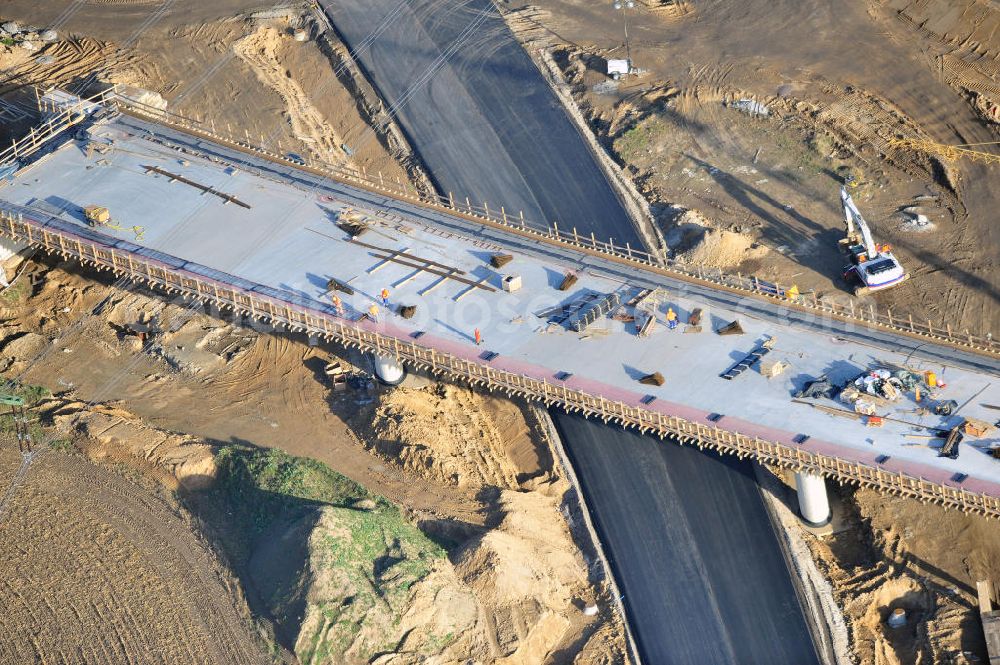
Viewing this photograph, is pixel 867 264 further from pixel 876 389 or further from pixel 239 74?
pixel 239 74

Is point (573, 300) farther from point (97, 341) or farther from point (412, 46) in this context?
point (412, 46)

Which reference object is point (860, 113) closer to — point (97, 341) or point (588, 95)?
point (588, 95)

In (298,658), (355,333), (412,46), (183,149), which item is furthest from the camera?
(412,46)

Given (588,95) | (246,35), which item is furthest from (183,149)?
(588,95)

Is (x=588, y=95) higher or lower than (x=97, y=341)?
lower

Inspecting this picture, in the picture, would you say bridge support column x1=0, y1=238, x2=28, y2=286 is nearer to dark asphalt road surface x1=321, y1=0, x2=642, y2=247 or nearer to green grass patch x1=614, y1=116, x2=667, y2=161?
dark asphalt road surface x1=321, y1=0, x2=642, y2=247

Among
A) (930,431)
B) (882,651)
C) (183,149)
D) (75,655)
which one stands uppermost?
(183,149)

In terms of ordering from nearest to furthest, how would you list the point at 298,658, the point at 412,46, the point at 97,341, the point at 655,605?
the point at 298,658
the point at 655,605
the point at 97,341
the point at 412,46

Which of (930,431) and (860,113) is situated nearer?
(930,431)
